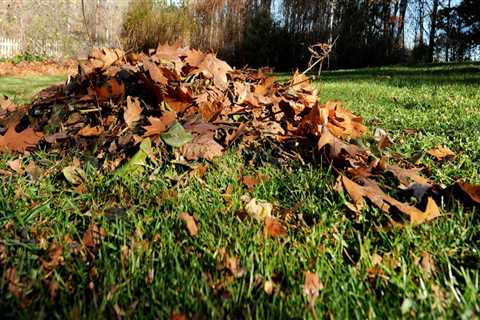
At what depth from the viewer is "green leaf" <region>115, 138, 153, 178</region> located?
1921 millimetres

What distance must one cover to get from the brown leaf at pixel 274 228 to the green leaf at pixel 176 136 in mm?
757

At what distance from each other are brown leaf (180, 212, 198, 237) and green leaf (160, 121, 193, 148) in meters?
0.68

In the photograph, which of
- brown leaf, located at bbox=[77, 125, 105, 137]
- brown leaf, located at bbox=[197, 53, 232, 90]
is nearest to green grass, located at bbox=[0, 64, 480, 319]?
brown leaf, located at bbox=[77, 125, 105, 137]

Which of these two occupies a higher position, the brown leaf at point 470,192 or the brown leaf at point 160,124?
the brown leaf at point 160,124

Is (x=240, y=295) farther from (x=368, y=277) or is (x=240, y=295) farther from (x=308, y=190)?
(x=308, y=190)

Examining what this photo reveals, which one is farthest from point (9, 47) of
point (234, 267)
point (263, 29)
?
point (234, 267)

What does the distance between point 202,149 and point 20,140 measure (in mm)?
1108

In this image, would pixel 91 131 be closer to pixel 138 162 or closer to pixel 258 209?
pixel 138 162

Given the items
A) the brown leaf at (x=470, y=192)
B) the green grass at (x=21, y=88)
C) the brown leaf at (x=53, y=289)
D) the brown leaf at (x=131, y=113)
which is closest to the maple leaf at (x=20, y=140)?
the brown leaf at (x=131, y=113)

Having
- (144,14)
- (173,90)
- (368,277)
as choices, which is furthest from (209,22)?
(368,277)

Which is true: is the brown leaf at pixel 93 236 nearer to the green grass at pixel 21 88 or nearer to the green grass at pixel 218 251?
the green grass at pixel 218 251

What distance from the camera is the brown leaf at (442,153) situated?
2373 millimetres

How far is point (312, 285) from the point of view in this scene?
3.50 feet

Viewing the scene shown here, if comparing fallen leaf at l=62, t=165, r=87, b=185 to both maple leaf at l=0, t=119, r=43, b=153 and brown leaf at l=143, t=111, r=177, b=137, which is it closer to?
brown leaf at l=143, t=111, r=177, b=137
